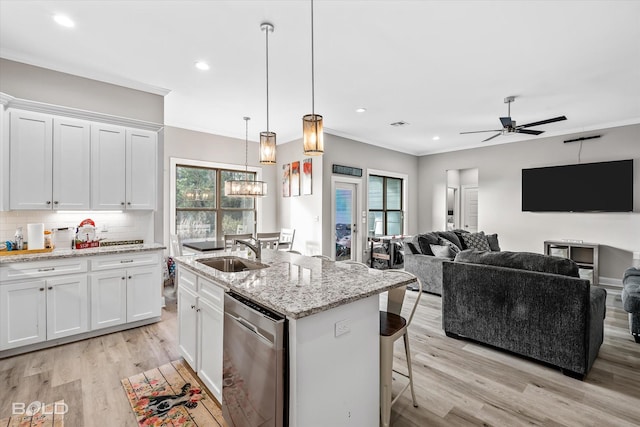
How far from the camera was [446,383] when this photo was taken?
2.42 m

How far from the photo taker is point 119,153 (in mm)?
3510

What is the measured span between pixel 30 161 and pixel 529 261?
15.6ft

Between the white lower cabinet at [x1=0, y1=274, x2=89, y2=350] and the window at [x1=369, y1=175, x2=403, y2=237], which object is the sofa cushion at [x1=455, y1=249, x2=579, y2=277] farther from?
the window at [x1=369, y1=175, x2=403, y2=237]

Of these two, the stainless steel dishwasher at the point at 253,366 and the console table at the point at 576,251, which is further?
the console table at the point at 576,251

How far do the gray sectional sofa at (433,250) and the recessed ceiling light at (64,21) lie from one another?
189 inches

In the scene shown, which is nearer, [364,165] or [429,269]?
[429,269]

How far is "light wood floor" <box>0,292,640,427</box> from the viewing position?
2039 millimetres

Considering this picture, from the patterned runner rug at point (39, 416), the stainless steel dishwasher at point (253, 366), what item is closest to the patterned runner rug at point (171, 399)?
the stainless steel dishwasher at point (253, 366)

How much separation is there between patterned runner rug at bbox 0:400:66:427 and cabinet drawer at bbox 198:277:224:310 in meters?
1.13

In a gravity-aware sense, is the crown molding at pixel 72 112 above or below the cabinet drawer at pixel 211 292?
above

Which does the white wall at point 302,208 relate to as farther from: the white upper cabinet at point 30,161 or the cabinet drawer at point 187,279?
the white upper cabinet at point 30,161

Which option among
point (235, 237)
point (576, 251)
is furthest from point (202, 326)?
point (576, 251)

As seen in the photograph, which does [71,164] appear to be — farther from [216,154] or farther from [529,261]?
[529,261]

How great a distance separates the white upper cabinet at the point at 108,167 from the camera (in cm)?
337
